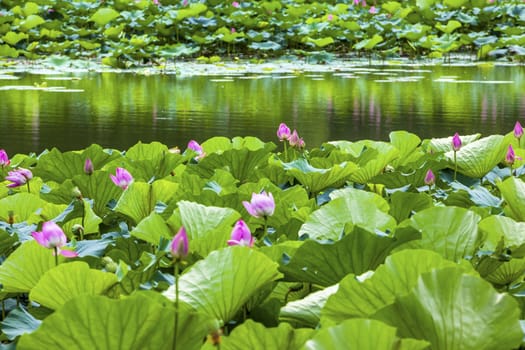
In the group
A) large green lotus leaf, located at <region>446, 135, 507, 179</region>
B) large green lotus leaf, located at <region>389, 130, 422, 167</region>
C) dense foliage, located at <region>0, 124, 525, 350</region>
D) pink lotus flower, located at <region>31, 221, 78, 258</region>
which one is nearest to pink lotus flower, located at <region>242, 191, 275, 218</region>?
dense foliage, located at <region>0, 124, 525, 350</region>

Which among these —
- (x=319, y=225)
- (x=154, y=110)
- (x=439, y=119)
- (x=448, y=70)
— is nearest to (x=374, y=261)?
(x=319, y=225)

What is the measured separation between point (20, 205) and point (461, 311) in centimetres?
91

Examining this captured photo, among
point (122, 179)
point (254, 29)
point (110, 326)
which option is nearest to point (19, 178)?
point (122, 179)

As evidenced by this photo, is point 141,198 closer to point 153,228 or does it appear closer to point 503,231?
point 153,228

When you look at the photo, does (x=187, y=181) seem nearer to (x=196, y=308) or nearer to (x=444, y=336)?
(x=196, y=308)

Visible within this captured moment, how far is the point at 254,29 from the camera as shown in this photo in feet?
34.8

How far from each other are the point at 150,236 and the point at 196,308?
0.33 m

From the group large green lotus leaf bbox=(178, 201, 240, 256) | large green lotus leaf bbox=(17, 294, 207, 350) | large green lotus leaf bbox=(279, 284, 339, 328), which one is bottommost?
large green lotus leaf bbox=(279, 284, 339, 328)

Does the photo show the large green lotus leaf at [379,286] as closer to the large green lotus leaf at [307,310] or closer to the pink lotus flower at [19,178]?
the large green lotus leaf at [307,310]

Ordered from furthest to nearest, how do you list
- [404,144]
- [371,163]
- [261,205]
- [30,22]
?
[30,22], [404,144], [371,163], [261,205]

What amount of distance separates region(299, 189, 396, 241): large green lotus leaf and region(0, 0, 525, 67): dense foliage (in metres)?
8.25

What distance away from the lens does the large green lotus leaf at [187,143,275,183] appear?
169 centimetres

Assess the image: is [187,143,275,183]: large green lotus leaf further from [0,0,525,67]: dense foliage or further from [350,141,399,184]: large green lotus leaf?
[0,0,525,67]: dense foliage

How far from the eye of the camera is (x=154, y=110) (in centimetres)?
509
